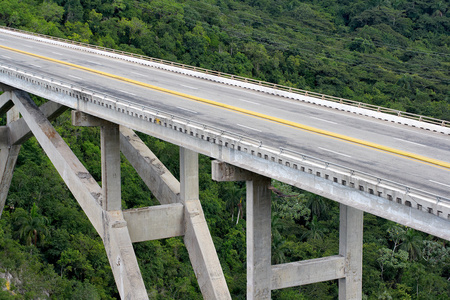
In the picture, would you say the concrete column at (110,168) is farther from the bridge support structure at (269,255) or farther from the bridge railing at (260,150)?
the bridge support structure at (269,255)

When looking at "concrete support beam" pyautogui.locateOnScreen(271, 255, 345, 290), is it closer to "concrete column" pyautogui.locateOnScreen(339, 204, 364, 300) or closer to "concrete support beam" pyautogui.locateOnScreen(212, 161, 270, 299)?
"concrete column" pyautogui.locateOnScreen(339, 204, 364, 300)

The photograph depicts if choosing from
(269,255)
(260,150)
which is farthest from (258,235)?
(260,150)

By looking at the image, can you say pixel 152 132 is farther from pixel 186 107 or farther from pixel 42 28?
pixel 42 28

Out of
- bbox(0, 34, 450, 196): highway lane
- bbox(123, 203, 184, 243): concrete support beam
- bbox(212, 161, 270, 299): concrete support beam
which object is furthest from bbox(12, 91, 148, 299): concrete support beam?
bbox(212, 161, 270, 299): concrete support beam

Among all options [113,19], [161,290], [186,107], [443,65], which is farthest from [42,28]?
[443,65]

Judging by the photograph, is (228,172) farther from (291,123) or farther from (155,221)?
(155,221)

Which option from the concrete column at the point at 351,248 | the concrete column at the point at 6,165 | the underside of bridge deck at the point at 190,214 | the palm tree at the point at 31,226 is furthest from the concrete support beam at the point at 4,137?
the concrete column at the point at 351,248
